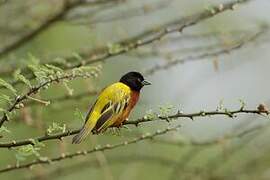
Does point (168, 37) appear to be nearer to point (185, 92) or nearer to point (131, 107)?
point (185, 92)

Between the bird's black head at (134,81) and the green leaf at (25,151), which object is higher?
the bird's black head at (134,81)

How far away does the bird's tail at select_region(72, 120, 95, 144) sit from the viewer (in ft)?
15.3

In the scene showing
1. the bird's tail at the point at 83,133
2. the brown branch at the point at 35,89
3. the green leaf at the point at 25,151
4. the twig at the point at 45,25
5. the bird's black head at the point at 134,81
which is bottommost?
the green leaf at the point at 25,151

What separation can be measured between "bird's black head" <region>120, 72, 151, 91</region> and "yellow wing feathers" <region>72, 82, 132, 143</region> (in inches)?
7.2

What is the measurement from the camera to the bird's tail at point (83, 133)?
467 centimetres

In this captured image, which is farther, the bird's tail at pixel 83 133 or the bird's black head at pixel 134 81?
the bird's black head at pixel 134 81

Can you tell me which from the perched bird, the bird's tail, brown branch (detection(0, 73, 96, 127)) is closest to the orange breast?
the perched bird

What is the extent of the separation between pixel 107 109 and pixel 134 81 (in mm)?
620

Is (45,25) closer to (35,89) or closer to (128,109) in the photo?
(128,109)

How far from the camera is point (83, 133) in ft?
15.5

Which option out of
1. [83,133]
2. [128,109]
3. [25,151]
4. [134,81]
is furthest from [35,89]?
[134,81]

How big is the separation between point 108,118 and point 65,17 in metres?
1.92

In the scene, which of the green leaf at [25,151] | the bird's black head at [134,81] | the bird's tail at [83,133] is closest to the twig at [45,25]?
the bird's black head at [134,81]

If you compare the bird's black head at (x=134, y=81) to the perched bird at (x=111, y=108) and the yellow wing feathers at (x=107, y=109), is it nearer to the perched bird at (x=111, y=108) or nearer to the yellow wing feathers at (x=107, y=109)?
the perched bird at (x=111, y=108)
